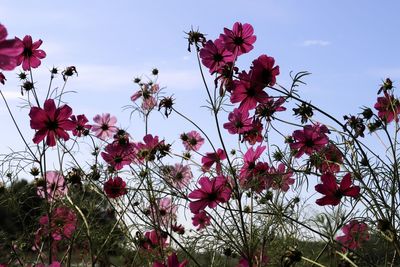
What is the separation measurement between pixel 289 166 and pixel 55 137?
76 cm

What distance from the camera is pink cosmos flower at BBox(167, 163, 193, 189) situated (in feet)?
6.55

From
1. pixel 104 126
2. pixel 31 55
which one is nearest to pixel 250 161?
pixel 31 55

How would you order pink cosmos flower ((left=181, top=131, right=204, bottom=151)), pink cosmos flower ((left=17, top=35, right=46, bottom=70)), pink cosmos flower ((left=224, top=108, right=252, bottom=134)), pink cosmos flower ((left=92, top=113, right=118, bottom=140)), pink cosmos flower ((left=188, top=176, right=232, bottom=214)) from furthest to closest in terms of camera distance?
1. pink cosmos flower ((left=92, top=113, right=118, bottom=140))
2. pink cosmos flower ((left=181, top=131, right=204, bottom=151))
3. pink cosmos flower ((left=17, top=35, right=46, bottom=70))
4. pink cosmos flower ((left=224, top=108, right=252, bottom=134))
5. pink cosmos flower ((left=188, top=176, right=232, bottom=214))

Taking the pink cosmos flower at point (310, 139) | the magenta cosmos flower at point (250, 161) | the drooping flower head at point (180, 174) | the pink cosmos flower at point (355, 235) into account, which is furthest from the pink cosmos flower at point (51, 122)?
the pink cosmos flower at point (355, 235)

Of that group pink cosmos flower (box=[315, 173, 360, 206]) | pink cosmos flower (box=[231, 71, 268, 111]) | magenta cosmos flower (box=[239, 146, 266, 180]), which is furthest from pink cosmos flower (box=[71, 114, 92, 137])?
pink cosmos flower (box=[315, 173, 360, 206])

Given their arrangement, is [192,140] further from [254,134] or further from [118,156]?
[254,134]

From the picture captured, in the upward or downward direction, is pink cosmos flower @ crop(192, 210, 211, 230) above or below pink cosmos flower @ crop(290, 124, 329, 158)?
below

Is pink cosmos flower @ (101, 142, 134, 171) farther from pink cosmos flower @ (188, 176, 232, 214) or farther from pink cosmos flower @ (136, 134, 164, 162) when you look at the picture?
pink cosmos flower @ (188, 176, 232, 214)

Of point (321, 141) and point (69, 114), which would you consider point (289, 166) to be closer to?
point (321, 141)

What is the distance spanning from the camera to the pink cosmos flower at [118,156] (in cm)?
191

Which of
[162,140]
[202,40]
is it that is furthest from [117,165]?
[202,40]

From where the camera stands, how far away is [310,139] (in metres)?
1.56

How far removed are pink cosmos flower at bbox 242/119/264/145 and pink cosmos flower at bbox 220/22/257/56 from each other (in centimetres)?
22

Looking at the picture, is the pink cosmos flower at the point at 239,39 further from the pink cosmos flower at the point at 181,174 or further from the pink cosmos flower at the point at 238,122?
the pink cosmos flower at the point at 181,174
